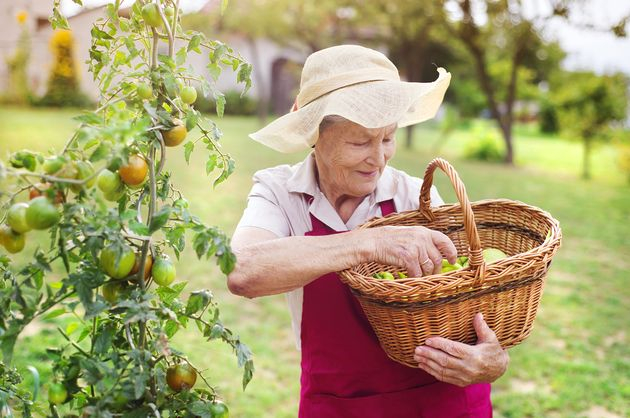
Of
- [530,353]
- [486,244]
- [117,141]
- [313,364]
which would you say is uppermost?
[117,141]

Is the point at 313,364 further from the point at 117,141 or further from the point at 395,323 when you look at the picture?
the point at 117,141

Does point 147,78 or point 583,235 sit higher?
point 147,78

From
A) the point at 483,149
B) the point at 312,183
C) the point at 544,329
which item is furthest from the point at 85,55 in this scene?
the point at 483,149

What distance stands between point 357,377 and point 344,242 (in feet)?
1.64

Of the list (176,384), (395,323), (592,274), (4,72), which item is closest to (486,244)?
(395,323)

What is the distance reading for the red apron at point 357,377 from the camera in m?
1.87

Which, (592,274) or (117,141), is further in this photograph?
(592,274)

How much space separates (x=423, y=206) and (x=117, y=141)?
120 centimetres

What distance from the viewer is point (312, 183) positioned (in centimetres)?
206

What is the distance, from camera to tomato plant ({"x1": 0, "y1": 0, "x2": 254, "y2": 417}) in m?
1.07

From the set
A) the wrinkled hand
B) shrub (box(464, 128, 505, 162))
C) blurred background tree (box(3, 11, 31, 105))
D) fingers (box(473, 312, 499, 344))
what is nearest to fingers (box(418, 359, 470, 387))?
the wrinkled hand

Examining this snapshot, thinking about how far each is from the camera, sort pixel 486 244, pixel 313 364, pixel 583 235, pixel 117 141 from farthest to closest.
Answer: pixel 583 235, pixel 486 244, pixel 313 364, pixel 117 141

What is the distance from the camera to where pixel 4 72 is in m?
17.4

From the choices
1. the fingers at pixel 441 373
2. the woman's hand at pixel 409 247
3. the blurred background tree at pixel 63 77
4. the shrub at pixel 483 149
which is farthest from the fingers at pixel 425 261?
the blurred background tree at pixel 63 77
